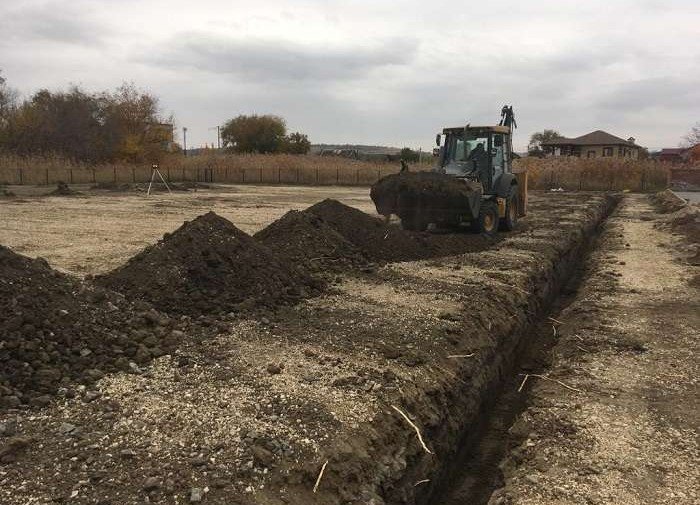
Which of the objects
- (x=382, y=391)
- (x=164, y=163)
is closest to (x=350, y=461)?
(x=382, y=391)

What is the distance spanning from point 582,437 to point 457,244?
758 cm

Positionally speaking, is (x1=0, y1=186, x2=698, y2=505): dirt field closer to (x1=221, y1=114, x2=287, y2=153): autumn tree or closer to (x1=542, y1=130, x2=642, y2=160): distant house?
(x1=221, y1=114, x2=287, y2=153): autumn tree

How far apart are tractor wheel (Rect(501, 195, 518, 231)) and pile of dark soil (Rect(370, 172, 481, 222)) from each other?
92.1 inches

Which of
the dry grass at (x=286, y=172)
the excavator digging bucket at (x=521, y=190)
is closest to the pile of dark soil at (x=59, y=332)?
the excavator digging bucket at (x=521, y=190)

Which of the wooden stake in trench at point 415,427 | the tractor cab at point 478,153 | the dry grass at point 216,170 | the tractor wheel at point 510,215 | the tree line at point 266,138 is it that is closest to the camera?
the wooden stake in trench at point 415,427

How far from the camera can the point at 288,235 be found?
31.4ft

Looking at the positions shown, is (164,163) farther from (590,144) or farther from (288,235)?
(590,144)

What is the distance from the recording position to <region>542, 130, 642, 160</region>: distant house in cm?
6838

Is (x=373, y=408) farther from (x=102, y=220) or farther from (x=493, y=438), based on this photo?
(x=102, y=220)

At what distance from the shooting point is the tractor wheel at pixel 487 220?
12655mm

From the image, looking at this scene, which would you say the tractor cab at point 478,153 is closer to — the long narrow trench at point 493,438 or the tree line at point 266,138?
the long narrow trench at point 493,438

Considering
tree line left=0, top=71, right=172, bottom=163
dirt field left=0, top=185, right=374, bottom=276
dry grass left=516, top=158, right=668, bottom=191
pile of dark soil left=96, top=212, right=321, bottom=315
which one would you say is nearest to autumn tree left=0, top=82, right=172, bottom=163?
tree line left=0, top=71, right=172, bottom=163

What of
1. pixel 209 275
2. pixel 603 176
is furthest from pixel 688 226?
pixel 603 176

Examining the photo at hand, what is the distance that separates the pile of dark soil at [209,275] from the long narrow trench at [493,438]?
288 centimetres
